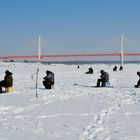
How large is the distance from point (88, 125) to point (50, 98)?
508 cm

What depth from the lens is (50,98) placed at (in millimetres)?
12195

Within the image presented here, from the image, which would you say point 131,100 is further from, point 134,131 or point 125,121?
point 134,131

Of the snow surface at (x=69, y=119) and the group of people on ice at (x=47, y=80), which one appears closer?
the snow surface at (x=69, y=119)

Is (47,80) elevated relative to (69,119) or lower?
elevated

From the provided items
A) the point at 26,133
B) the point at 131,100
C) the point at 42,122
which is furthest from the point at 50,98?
the point at 26,133

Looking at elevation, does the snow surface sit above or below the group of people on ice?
below

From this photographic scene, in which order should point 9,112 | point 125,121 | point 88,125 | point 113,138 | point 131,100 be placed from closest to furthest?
point 113,138
point 88,125
point 125,121
point 9,112
point 131,100

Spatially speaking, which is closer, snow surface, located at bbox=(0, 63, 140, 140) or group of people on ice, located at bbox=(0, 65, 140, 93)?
snow surface, located at bbox=(0, 63, 140, 140)

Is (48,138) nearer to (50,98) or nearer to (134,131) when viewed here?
(134,131)

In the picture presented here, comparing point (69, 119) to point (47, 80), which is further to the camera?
point (47, 80)

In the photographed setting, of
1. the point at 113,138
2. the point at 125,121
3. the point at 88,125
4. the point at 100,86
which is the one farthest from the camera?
the point at 100,86

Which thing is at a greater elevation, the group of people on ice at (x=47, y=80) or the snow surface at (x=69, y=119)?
the group of people on ice at (x=47, y=80)

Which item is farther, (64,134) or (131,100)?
(131,100)

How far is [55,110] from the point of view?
31.1 feet
